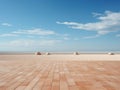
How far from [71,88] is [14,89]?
36.9 inches

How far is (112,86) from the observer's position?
11.4 feet

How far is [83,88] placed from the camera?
3.36 m

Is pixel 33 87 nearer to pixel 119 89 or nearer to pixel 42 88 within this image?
pixel 42 88

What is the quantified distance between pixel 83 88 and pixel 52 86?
21.2 inches

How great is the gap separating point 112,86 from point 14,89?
5.49 feet

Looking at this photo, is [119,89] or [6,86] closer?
[119,89]

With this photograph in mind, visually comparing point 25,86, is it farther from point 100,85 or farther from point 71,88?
point 100,85

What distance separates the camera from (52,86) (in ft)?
11.4

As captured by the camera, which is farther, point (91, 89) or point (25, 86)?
point (25, 86)

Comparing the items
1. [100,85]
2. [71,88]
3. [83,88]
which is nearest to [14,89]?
[71,88]

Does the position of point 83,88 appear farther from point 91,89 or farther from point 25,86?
point 25,86

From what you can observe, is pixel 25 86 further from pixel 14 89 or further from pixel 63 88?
pixel 63 88

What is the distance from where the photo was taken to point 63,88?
3336 millimetres

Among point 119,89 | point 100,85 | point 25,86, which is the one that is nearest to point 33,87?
point 25,86
